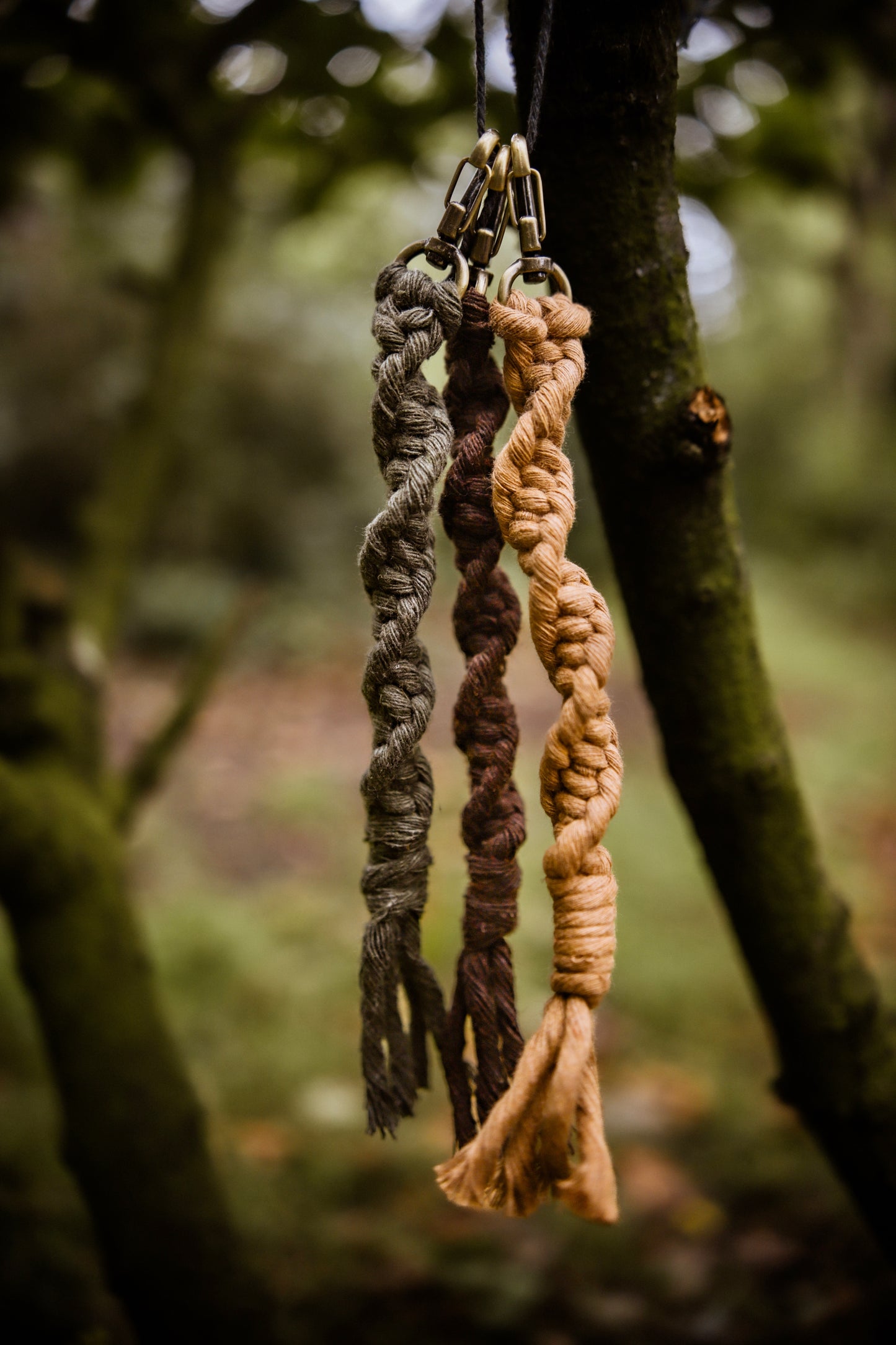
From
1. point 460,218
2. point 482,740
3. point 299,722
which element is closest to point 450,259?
point 460,218

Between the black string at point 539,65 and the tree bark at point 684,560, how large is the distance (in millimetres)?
52

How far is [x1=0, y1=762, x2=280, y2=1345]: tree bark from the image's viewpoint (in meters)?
1.17

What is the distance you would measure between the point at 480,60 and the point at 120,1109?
133cm

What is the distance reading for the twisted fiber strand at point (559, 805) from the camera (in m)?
0.59

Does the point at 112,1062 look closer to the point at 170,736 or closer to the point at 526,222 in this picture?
the point at 170,736

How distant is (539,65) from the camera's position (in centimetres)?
65

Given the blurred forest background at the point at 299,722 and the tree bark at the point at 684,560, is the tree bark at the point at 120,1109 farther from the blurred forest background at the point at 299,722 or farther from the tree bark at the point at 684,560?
the tree bark at the point at 684,560

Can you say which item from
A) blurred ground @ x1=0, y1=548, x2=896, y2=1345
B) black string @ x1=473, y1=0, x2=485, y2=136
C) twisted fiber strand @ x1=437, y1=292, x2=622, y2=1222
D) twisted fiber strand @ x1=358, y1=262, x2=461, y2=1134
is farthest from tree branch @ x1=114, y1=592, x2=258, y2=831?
black string @ x1=473, y1=0, x2=485, y2=136

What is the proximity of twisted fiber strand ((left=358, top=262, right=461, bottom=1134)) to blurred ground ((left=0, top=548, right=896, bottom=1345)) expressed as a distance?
10 centimetres

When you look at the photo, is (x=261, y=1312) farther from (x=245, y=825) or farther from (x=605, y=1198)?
(x=245, y=825)

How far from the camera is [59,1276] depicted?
1.42 meters

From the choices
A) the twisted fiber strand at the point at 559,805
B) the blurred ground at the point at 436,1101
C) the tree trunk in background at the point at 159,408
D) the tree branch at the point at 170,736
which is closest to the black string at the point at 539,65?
the twisted fiber strand at the point at 559,805

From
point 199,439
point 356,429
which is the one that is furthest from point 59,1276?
point 356,429

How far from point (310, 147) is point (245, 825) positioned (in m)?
2.58
